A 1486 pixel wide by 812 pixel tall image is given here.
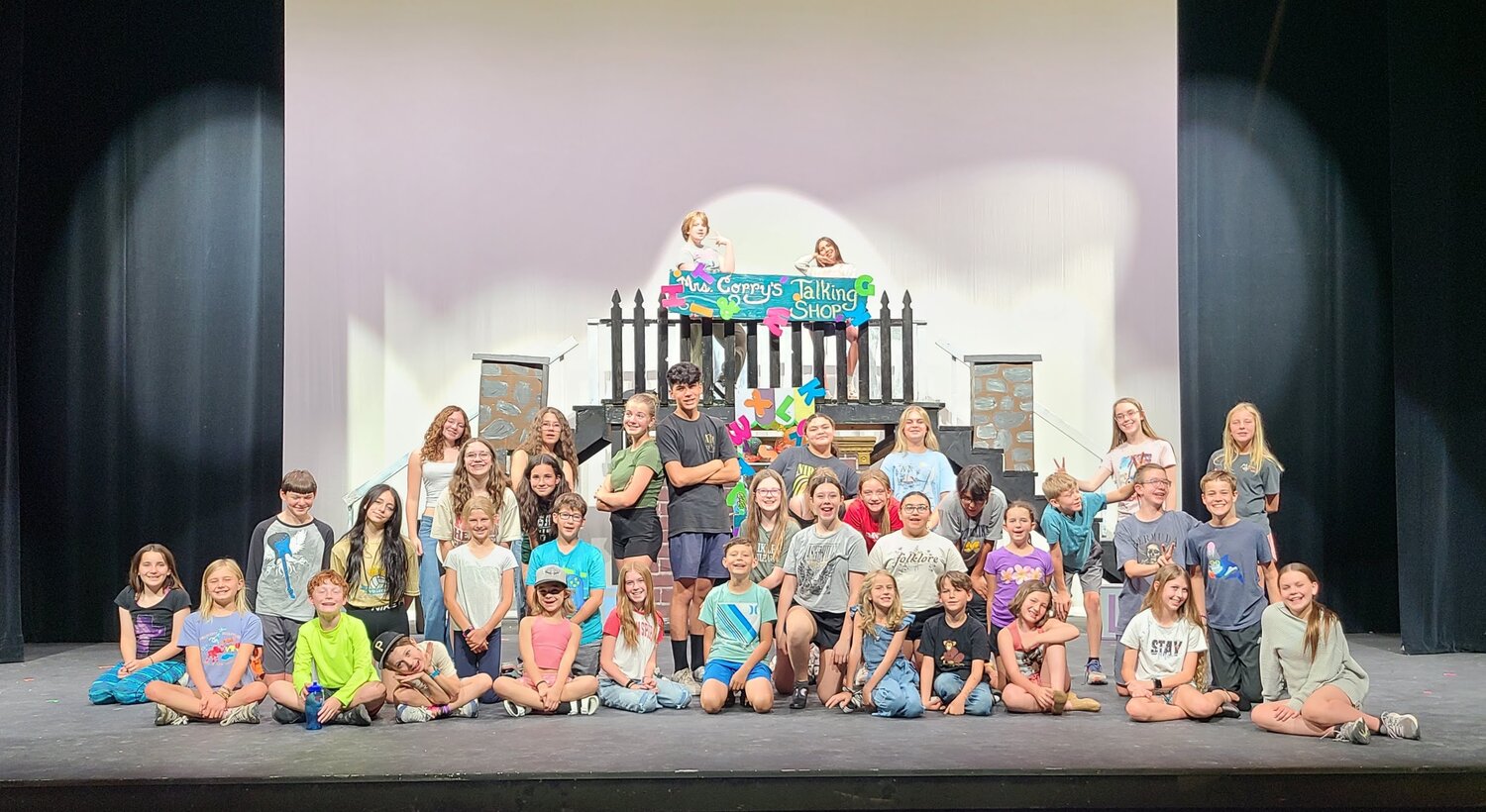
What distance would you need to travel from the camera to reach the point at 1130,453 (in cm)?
657

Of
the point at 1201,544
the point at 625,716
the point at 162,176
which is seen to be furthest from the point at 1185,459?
the point at 162,176

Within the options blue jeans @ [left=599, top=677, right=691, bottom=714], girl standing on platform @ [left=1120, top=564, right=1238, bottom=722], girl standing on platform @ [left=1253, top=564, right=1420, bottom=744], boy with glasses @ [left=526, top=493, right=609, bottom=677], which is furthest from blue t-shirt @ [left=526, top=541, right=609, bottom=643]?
girl standing on platform @ [left=1253, top=564, right=1420, bottom=744]

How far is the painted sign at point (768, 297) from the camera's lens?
813 centimetres

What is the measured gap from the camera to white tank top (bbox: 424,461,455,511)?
6203mm

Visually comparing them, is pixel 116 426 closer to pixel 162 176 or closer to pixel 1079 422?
pixel 162 176

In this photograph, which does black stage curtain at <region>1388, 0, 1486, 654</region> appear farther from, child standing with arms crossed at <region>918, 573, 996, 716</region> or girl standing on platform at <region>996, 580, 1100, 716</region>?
child standing with arms crossed at <region>918, 573, 996, 716</region>

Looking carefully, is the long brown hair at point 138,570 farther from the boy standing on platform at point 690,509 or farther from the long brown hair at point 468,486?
the boy standing on platform at point 690,509

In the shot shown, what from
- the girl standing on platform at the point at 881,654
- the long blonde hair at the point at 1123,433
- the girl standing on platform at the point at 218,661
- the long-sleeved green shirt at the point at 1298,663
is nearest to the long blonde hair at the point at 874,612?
the girl standing on platform at the point at 881,654

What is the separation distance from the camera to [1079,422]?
9.42 meters

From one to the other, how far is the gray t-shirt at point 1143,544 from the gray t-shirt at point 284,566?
331 centimetres

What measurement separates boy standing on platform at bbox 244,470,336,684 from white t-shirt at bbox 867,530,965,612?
2.27 metres

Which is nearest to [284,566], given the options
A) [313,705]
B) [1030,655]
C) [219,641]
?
[219,641]

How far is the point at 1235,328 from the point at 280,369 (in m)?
5.38

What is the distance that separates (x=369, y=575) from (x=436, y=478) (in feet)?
2.53
